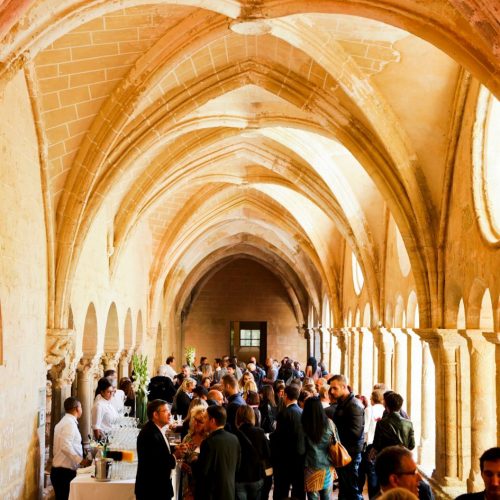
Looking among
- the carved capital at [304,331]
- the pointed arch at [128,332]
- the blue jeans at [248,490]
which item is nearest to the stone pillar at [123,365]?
the pointed arch at [128,332]

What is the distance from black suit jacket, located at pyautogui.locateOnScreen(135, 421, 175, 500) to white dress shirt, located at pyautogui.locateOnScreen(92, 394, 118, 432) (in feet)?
8.23

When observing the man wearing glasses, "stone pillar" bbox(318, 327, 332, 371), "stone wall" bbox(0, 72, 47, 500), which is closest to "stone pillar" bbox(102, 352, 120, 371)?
"stone wall" bbox(0, 72, 47, 500)

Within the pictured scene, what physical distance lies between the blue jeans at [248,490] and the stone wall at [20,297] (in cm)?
219

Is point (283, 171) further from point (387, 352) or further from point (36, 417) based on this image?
point (36, 417)

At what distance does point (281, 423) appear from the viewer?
6430mm

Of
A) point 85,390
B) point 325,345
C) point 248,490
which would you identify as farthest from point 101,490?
point 325,345

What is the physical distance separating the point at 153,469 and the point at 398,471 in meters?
2.44

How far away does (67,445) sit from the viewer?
6254mm

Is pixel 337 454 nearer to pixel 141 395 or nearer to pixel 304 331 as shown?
pixel 141 395

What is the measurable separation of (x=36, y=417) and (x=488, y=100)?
546 cm

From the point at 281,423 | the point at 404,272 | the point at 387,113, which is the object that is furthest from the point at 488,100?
the point at 404,272

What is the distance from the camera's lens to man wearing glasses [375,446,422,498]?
304 centimetres

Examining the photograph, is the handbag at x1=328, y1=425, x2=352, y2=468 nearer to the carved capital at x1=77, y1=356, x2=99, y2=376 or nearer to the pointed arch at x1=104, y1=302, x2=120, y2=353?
the carved capital at x1=77, y1=356, x2=99, y2=376

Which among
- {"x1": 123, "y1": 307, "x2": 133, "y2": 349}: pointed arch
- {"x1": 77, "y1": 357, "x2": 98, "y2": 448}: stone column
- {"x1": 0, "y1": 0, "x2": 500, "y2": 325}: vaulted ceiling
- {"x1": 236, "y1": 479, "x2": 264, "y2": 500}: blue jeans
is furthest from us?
{"x1": 123, "y1": 307, "x2": 133, "y2": 349}: pointed arch
